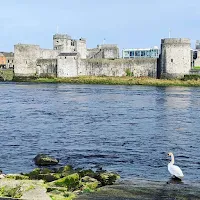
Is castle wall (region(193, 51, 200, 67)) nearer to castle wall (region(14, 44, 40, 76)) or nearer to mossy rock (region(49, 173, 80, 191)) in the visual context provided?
castle wall (region(14, 44, 40, 76))

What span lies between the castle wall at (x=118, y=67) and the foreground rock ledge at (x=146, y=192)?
4533 cm

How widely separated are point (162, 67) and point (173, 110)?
2809cm

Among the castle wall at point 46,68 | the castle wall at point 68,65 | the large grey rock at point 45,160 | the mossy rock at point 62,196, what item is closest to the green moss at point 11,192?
the mossy rock at point 62,196

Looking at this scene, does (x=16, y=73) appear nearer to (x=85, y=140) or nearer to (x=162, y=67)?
(x=162, y=67)

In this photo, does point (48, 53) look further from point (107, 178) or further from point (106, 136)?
point (107, 178)

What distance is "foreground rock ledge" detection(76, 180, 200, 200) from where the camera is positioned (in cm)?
809

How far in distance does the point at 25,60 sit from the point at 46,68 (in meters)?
2.76

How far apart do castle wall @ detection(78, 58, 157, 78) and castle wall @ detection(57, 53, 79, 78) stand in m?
0.94

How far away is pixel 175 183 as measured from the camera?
9.99 m

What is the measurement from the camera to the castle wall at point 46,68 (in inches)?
2282

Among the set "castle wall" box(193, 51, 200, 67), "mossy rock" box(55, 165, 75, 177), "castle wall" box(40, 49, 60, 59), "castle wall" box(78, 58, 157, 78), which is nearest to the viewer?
"mossy rock" box(55, 165, 75, 177)

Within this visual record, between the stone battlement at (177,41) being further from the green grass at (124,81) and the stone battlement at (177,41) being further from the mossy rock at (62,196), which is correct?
the mossy rock at (62,196)

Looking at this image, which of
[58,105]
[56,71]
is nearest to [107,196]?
[58,105]

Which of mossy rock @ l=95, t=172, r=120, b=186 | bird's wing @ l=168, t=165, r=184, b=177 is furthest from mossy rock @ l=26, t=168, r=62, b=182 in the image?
bird's wing @ l=168, t=165, r=184, b=177
